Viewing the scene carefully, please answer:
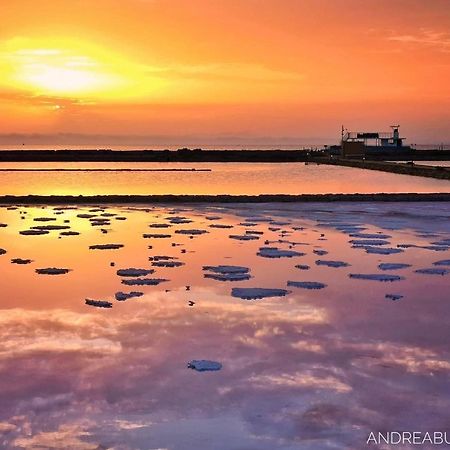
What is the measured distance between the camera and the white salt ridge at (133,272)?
673 cm

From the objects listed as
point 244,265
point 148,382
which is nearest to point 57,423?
point 148,382

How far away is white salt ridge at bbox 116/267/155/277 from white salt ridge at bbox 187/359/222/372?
2.76 meters

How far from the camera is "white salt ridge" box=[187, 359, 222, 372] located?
392 centimetres

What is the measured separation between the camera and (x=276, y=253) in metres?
7.99

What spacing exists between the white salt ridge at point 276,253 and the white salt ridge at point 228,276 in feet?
3.67

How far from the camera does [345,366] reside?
3.99 metres

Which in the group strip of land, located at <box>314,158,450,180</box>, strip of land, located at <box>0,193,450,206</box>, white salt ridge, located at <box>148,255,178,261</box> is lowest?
white salt ridge, located at <box>148,255,178,261</box>

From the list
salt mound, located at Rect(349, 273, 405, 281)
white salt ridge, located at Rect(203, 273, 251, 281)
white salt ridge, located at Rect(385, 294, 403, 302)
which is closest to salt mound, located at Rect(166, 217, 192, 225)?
white salt ridge, located at Rect(203, 273, 251, 281)

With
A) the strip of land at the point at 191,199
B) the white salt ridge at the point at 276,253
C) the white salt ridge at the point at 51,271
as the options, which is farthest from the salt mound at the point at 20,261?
the strip of land at the point at 191,199

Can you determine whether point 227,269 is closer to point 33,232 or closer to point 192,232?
point 192,232

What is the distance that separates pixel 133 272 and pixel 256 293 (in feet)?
4.76

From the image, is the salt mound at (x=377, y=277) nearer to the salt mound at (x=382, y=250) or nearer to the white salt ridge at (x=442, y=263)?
the white salt ridge at (x=442, y=263)

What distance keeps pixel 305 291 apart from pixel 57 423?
3137mm

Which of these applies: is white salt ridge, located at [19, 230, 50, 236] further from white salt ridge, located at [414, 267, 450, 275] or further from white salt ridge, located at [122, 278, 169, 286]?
white salt ridge, located at [414, 267, 450, 275]
